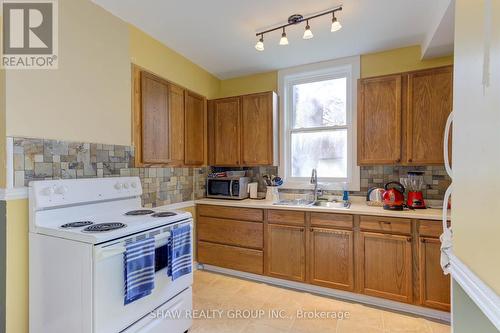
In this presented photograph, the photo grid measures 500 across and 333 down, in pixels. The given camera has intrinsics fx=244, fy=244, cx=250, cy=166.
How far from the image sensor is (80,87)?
1.94m

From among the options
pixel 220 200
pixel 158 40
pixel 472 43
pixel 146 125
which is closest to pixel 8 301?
pixel 146 125

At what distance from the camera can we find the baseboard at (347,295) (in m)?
2.16

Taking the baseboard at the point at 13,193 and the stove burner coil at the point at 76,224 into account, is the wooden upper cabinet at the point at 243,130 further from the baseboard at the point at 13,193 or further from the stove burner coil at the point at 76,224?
the baseboard at the point at 13,193

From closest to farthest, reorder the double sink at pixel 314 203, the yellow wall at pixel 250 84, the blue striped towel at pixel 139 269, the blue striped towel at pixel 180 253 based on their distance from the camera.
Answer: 1. the blue striped towel at pixel 139 269
2. the blue striped towel at pixel 180 253
3. the double sink at pixel 314 203
4. the yellow wall at pixel 250 84

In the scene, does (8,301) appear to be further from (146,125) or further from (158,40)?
(158,40)

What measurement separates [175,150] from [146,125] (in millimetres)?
464

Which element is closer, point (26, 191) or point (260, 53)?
point (26, 191)

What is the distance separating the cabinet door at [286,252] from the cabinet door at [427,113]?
4.53 ft

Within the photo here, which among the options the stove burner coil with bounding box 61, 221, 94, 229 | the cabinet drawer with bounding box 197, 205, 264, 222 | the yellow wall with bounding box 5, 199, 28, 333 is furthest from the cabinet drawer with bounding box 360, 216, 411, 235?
the yellow wall with bounding box 5, 199, 28, 333

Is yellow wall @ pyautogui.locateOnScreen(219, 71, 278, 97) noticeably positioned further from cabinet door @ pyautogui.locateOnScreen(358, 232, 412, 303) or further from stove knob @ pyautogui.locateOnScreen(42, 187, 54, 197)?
stove knob @ pyautogui.locateOnScreen(42, 187, 54, 197)

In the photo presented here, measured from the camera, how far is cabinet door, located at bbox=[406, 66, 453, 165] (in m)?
2.29

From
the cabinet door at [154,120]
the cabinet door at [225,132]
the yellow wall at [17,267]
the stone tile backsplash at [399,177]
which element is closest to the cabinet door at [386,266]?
the stone tile backsplash at [399,177]

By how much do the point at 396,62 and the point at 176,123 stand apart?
2.60 metres

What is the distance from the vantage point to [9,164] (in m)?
1.53
